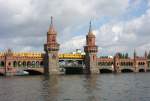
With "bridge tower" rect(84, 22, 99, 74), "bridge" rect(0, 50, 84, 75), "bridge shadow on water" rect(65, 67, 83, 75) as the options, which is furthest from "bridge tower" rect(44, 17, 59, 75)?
"bridge tower" rect(84, 22, 99, 74)

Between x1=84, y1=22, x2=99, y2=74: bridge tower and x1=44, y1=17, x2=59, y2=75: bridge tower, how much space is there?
53.2ft

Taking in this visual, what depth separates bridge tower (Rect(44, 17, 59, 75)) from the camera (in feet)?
493

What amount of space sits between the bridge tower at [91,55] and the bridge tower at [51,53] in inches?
639

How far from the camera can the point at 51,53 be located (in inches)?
6053

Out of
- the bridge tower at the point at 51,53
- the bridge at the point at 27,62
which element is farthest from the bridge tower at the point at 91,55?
the bridge tower at the point at 51,53

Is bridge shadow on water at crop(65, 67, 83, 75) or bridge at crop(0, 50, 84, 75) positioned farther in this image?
bridge shadow on water at crop(65, 67, 83, 75)

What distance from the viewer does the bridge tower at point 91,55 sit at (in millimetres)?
163750

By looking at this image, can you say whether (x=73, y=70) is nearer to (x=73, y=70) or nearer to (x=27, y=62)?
(x=73, y=70)

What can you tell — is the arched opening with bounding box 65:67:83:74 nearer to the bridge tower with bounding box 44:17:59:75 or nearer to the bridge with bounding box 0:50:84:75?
the bridge with bounding box 0:50:84:75

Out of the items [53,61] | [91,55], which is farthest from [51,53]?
[91,55]

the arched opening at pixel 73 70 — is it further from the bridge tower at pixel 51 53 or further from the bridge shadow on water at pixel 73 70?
the bridge tower at pixel 51 53

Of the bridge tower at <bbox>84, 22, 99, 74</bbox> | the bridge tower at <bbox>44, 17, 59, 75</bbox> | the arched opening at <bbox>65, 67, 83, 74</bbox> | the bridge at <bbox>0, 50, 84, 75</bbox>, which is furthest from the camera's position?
the arched opening at <bbox>65, 67, 83, 74</bbox>

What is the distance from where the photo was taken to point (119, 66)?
584 feet

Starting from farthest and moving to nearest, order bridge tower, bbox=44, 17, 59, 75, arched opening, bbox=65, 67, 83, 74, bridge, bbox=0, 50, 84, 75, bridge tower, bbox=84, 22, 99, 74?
arched opening, bbox=65, 67, 83, 74, bridge tower, bbox=84, 22, 99, 74, bridge tower, bbox=44, 17, 59, 75, bridge, bbox=0, 50, 84, 75
